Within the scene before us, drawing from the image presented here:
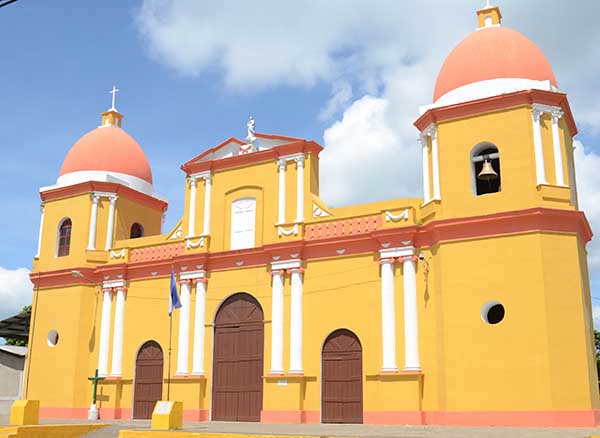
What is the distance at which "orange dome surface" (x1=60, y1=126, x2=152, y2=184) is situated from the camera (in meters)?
25.8


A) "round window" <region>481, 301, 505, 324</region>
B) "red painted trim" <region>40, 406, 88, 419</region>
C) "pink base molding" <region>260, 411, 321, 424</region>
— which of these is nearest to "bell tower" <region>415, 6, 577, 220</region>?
"round window" <region>481, 301, 505, 324</region>

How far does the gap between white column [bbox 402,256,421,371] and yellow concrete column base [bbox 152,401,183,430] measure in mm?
6157

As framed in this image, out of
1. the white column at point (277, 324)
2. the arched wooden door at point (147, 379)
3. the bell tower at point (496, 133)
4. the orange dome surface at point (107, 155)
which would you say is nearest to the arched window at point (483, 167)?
the bell tower at point (496, 133)

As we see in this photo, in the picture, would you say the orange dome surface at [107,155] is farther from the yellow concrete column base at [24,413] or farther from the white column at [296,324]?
the yellow concrete column base at [24,413]

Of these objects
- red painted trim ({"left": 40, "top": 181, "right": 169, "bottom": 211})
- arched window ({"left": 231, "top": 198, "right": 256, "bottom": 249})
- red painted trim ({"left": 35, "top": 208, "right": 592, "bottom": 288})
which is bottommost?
red painted trim ({"left": 35, "top": 208, "right": 592, "bottom": 288})

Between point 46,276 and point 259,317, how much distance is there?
9038 millimetres

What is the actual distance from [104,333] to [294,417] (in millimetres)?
8147

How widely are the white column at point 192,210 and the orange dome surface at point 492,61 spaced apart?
8.80 m

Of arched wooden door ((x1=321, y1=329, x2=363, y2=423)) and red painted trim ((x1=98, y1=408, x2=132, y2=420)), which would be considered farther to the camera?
red painted trim ((x1=98, y1=408, x2=132, y2=420))

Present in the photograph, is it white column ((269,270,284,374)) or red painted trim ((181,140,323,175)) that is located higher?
red painted trim ((181,140,323,175))

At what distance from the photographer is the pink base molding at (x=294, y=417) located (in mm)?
19344

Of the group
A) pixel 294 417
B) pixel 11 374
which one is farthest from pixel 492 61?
pixel 11 374

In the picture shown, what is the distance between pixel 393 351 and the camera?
1856 cm

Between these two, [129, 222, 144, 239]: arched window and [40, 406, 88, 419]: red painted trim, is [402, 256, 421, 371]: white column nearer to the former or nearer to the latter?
[40, 406, 88, 419]: red painted trim
